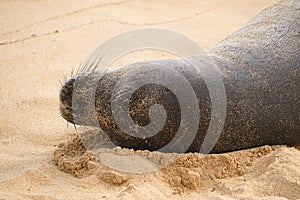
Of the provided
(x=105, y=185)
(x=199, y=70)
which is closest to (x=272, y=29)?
(x=199, y=70)

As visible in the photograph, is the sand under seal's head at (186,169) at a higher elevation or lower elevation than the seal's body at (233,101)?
lower

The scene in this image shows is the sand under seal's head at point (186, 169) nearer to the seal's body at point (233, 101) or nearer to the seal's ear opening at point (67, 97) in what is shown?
the seal's body at point (233, 101)

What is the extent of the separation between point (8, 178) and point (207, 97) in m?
1.03

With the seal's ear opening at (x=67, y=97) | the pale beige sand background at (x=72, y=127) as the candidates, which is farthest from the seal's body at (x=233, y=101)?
the pale beige sand background at (x=72, y=127)

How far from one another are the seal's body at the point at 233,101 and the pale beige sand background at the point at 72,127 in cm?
11

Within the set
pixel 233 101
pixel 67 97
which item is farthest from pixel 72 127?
pixel 233 101

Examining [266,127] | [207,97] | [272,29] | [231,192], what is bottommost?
[231,192]

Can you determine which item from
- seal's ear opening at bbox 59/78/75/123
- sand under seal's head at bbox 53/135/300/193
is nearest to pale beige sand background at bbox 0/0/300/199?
sand under seal's head at bbox 53/135/300/193

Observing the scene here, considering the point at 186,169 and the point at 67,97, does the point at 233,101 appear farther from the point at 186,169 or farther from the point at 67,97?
the point at 67,97

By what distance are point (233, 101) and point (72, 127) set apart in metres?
1.07

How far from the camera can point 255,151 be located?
262 cm

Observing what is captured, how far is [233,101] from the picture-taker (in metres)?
2.57

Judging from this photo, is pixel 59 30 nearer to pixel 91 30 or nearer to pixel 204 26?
pixel 91 30

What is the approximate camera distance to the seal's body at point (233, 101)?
8.25ft
